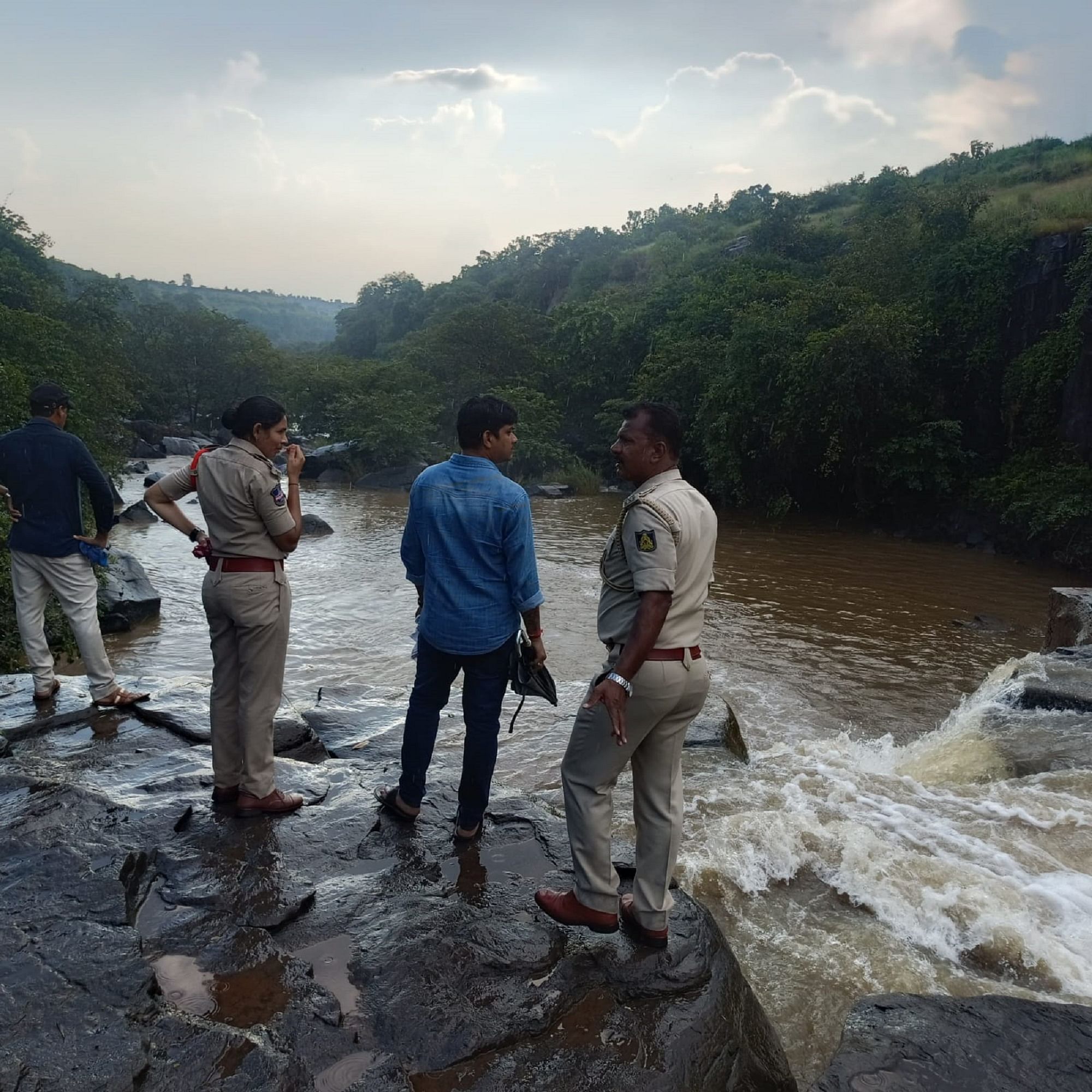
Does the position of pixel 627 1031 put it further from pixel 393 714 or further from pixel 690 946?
pixel 393 714

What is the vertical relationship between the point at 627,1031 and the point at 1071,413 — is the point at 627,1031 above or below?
below

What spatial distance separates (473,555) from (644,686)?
925mm

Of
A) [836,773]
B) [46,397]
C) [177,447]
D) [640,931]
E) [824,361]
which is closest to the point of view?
[640,931]

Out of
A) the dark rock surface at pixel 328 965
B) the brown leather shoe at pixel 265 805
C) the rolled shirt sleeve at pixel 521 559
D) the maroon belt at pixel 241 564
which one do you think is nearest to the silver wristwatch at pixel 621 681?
the rolled shirt sleeve at pixel 521 559

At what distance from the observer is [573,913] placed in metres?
2.96

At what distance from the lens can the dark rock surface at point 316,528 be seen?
17.6 metres

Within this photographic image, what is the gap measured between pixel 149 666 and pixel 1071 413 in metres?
17.0

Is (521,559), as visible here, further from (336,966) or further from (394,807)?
(336,966)

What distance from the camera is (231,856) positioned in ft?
11.1

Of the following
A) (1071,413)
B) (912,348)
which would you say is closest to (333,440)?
(912,348)

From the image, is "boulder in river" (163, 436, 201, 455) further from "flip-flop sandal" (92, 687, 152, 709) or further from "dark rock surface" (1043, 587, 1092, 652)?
"dark rock surface" (1043, 587, 1092, 652)

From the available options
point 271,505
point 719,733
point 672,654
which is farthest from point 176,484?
point 719,733

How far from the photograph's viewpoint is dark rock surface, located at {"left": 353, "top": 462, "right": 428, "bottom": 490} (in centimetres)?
2969

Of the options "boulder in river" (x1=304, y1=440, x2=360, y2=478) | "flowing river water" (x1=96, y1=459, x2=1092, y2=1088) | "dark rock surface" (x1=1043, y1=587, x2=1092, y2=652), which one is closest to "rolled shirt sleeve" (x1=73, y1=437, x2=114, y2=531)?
"flowing river water" (x1=96, y1=459, x2=1092, y2=1088)
